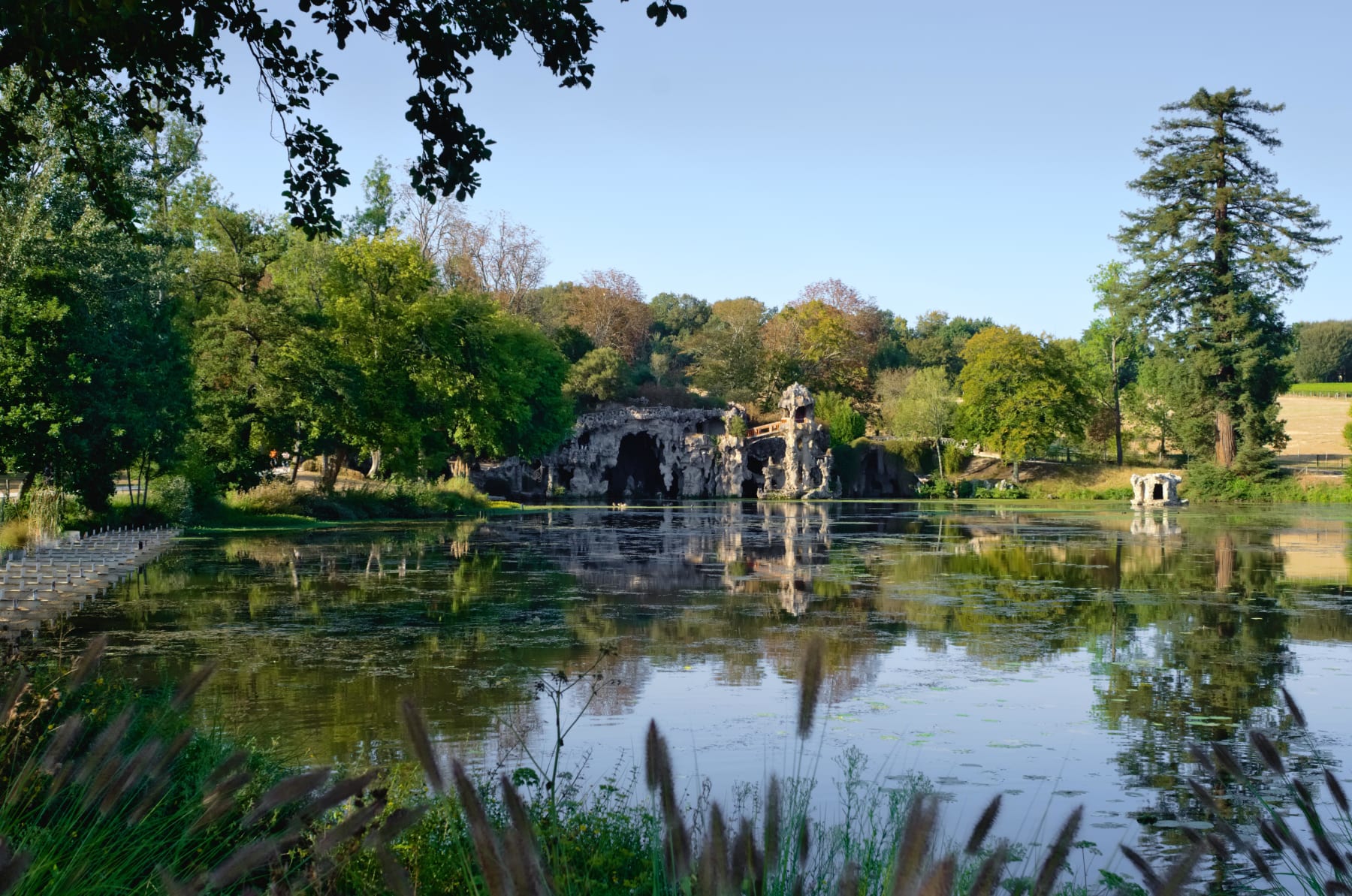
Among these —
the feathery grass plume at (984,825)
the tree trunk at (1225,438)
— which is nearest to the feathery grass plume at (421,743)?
the feathery grass plume at (984,825)

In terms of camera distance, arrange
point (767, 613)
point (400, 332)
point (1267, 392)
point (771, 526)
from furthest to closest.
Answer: point (1267, 392)
point (400, 332)
point (771, 526)
point (767, 613)

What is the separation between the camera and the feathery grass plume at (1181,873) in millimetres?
2186

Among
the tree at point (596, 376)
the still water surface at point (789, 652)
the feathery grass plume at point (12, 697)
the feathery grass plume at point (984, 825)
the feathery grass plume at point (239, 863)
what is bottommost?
the still water surface at point (789, 652)

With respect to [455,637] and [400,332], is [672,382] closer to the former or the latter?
[400,332]

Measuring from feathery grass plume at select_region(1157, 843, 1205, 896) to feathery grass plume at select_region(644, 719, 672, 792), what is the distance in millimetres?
1108

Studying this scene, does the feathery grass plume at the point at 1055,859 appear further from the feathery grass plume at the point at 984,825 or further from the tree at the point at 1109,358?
the tree at the point at 1109,358

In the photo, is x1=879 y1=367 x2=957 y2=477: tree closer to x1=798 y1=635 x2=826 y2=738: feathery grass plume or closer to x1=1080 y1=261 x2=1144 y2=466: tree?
x1=1080 y1=261 x2=1144 y2=466: tree

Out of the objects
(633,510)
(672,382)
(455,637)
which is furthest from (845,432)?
(455,637)

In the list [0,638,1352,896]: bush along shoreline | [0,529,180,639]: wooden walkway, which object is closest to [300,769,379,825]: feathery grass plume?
[0,638,1352,896]: bush along shoreline

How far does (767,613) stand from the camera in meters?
14.5

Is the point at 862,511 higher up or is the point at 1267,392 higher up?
the point at 1267,392

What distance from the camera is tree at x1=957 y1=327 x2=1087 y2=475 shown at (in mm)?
66062

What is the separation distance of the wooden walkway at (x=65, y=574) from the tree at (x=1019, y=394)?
5120 cm

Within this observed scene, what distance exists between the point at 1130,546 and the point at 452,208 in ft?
149
